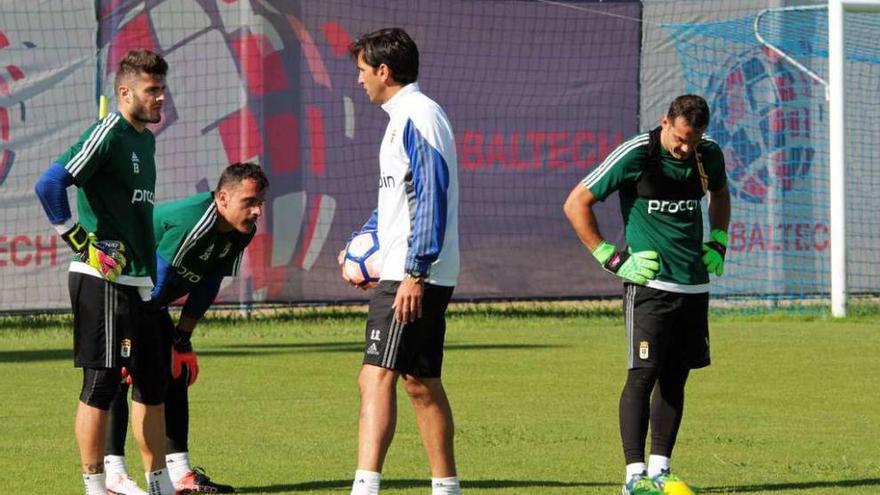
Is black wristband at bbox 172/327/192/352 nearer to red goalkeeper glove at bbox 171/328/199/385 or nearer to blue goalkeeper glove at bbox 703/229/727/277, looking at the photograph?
red goalkeeper glove at bbox 171/328/199/385

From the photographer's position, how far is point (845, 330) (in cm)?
1759

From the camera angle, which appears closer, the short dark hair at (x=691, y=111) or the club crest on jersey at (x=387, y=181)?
the club crest on jersey at (x=387, y=181)

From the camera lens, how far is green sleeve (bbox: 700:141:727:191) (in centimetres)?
852

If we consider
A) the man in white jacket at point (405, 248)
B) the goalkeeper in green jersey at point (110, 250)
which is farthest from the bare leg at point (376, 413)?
Result: the goalkeeper in green jersey at point (110, 250)

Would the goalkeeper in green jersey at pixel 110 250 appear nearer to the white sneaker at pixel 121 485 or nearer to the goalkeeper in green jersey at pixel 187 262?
the white sneaker at pixel 121 485

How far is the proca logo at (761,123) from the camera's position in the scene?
67.9ft

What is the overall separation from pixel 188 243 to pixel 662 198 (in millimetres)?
2355

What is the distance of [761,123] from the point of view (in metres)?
20.8

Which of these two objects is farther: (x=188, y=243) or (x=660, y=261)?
(x=188, y=243)

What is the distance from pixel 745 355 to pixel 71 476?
26.1ft

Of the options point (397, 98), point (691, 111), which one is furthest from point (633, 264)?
point (397, 98)

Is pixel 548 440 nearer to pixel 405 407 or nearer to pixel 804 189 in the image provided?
pixel 405 407

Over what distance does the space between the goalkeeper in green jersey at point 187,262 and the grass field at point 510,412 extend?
1.07 ft

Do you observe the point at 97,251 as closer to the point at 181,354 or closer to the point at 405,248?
the point at 181,354
